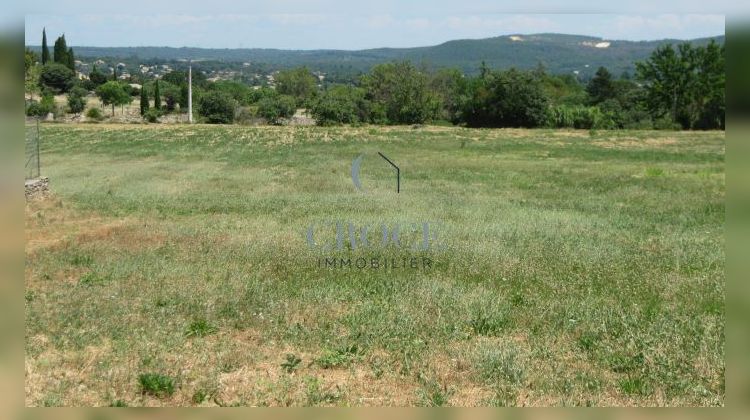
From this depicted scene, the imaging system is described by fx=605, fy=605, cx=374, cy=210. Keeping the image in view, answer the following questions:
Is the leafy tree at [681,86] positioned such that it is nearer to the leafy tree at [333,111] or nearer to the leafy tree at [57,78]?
the leafy tree at [333,111]

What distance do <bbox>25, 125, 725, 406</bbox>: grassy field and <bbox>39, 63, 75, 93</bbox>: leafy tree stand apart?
8036 cm

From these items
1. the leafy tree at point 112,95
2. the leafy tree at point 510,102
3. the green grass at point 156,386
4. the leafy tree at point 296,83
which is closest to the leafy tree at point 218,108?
the leafy tree at point 112,95

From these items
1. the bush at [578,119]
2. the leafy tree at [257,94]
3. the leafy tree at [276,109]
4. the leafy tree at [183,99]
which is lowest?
the bush at [578,119]

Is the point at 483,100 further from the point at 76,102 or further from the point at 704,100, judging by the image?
the point at 76,102

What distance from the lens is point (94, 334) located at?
272 inches

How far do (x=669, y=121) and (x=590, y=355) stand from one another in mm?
80346

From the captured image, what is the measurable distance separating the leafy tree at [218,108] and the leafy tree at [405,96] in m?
27.5

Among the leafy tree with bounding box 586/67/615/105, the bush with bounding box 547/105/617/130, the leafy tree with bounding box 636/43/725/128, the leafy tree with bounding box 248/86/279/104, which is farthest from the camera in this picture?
the leafy tree with bounding box 248/86/279/104

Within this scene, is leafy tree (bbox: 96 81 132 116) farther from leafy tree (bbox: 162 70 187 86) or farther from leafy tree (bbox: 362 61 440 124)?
leafy tree (bbox: 362 61 440 124)

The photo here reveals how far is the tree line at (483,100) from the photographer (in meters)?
77.2

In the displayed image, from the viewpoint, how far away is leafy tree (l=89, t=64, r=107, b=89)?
10689cm

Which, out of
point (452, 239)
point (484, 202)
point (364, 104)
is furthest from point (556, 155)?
point (364, 104)

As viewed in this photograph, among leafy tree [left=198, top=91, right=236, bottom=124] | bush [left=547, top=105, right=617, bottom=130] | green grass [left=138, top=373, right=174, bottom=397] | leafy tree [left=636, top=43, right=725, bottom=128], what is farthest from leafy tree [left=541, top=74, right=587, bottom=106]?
green grass [left=138, top=373, right=174, bottom=397]
